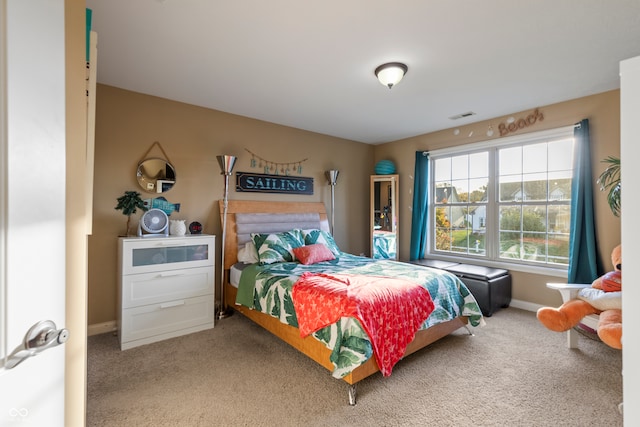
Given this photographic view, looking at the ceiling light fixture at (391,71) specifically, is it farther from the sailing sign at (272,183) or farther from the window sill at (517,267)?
the window sill at (517,267)

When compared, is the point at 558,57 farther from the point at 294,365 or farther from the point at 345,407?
the point at 294,365

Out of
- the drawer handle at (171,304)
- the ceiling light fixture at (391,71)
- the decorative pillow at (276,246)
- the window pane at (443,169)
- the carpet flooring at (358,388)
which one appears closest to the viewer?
the carpet flooring at (358,388)

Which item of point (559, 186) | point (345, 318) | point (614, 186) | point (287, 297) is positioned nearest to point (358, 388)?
point (345, 318)

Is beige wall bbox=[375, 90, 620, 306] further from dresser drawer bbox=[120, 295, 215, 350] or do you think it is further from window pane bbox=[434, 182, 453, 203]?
dresser drawer bbox=[120, 295, 215, 350]

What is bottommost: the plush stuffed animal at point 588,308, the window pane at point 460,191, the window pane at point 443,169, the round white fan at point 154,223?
the plush stuffed animal at point 588,308

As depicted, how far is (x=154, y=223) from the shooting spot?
120 inches

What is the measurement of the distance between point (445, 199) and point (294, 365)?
3.46 meters

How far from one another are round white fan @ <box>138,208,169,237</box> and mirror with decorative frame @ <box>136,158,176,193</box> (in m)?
0.31

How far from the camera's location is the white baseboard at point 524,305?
3.57 m

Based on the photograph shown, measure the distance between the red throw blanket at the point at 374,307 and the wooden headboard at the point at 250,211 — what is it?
4.81 ft

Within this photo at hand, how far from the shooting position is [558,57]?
240 cm

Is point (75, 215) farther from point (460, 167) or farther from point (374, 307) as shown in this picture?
point (460, 167)

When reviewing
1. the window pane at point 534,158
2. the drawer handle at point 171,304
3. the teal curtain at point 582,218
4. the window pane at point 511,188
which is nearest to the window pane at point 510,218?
the window pane at point 511,188

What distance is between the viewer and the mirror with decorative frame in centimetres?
316
